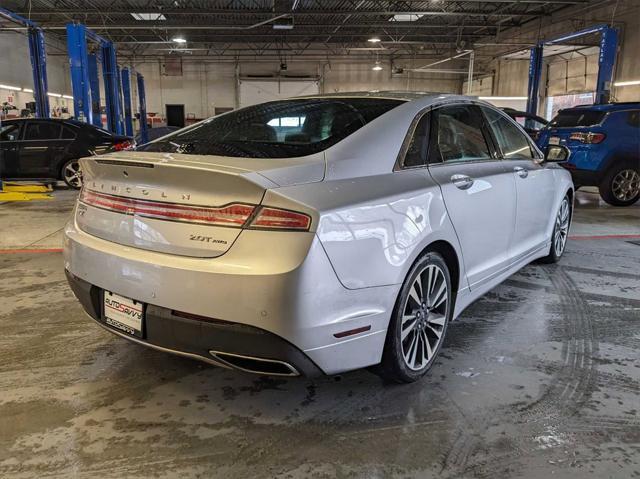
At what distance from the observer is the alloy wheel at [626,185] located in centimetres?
845

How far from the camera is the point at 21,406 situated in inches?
92.9

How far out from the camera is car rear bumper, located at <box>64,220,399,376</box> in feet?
6.13

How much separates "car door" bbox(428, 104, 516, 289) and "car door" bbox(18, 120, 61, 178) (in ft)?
29.3

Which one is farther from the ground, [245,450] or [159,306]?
[159,306]

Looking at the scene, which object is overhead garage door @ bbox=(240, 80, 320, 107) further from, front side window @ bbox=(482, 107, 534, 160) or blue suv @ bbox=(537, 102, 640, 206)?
front side window @ bbox=(482, 107, 534, 160)

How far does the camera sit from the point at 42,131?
9836 mm

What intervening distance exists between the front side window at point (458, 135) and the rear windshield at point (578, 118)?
6.08 metres

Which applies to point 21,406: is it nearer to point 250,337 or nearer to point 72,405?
point 72,405

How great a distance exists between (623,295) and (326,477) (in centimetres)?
317

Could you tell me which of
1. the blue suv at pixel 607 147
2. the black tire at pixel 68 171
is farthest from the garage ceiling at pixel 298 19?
the blue suv at pixel 607 147

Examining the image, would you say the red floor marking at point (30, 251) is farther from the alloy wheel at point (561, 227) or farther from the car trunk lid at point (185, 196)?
the alloy wheel at point (561, 227)

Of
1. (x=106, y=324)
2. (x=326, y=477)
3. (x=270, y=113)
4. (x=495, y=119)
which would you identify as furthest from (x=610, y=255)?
(x=106, y=324)

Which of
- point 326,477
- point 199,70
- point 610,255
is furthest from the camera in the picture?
point 199,70

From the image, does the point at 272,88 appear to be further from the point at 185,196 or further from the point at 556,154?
the point at 185,196
